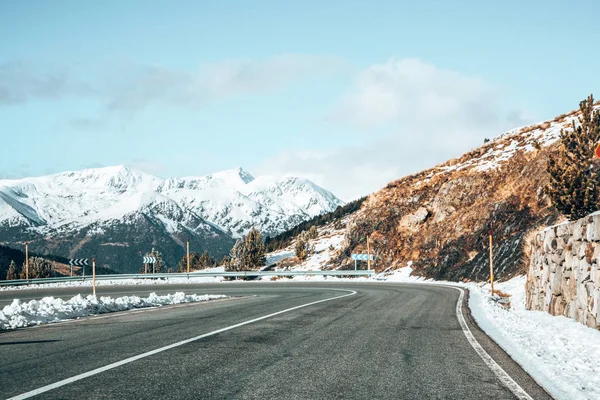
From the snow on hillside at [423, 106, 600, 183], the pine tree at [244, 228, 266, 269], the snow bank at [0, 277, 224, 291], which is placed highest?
the snow on hillside at [423, 106, 600, 183]

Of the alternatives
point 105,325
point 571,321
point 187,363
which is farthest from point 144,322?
point 571,321

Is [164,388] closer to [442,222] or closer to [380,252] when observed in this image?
[442,222]

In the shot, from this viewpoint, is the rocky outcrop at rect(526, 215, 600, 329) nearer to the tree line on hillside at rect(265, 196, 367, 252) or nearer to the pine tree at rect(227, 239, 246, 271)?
the pine tree at rect(227, 239, 246, 271)

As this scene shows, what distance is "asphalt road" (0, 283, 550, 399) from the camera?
567cm

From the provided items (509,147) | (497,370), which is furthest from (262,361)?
(509,147)

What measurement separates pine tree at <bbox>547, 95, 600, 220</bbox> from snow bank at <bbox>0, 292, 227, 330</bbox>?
16177mm

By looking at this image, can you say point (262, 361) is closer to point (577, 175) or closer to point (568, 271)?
point (568, 271)

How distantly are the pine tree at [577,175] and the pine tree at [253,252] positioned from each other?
167ft

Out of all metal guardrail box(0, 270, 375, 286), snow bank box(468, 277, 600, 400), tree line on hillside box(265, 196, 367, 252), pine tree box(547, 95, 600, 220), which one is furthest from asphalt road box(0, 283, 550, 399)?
tree line on hillside box(265, 196, 367, 252)

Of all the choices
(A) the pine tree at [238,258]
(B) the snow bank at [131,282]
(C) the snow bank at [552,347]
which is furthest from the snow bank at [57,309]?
(A) the pine tree at [238,258]

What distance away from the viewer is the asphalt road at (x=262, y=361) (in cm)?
Result: 567

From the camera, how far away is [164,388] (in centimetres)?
567

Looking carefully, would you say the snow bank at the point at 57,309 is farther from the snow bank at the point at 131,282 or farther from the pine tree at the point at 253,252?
the pine tree at the point at 253,252

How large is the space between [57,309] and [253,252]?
185 feet
